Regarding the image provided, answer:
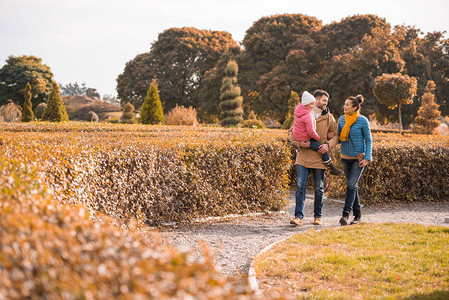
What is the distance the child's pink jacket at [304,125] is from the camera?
6559 mm

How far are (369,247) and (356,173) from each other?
178cm

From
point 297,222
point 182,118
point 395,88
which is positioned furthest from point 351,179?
point 182,118

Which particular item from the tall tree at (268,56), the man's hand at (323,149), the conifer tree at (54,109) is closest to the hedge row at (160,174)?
the man's hand at (323,149)

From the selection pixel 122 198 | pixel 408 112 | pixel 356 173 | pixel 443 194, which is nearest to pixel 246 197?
pixel 356 173

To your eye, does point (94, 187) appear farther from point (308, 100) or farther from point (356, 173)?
point (356, 173)

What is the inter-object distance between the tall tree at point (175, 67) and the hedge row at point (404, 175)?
32097 mm

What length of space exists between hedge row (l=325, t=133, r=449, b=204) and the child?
3.39 meters

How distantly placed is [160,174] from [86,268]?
479 cm

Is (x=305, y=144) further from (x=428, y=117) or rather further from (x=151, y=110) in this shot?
(x=428, y=117)

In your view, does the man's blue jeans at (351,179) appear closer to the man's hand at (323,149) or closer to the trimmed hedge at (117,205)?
the man's hand at (323,149)

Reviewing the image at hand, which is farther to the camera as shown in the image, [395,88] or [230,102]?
[230,102]

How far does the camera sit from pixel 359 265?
4.56 metres

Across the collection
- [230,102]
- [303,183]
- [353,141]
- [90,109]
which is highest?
[90,109]

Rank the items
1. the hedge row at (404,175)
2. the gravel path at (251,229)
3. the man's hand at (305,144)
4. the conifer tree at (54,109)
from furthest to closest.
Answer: the conifer tree at (54,109), the hedge row at (404,175), the man's hand at (305,144), the gravel path at (251,229)
